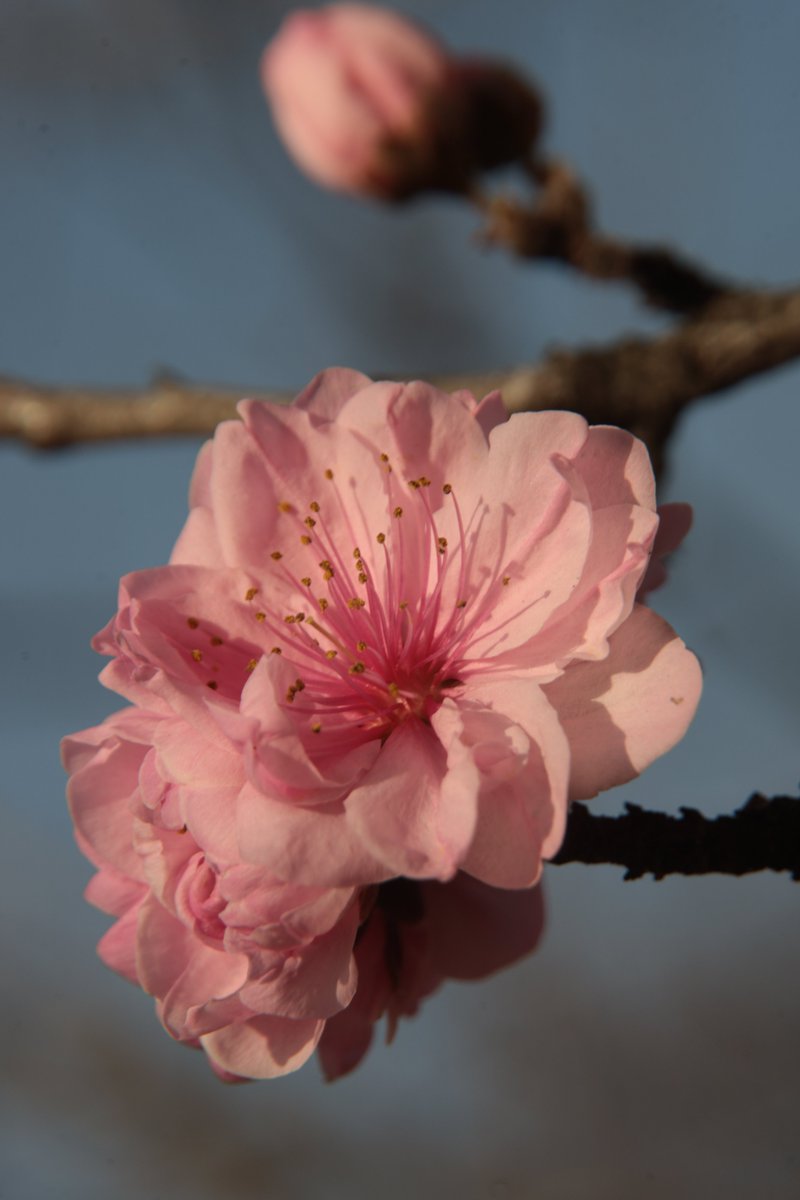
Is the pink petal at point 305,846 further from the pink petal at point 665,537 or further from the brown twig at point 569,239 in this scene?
the brown twig at point 569,239

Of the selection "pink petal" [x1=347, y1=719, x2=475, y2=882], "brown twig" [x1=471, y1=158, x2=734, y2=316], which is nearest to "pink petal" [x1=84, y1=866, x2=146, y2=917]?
"pink petal" [x1=347, y1=719, x2=475, y2=882]

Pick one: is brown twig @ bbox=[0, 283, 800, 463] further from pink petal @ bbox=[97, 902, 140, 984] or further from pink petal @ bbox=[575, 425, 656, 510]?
pink petal @ bbox=[97, 902, 140, 984]

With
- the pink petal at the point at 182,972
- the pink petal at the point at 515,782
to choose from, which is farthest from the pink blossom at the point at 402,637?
the pink petal at the point at 182,972

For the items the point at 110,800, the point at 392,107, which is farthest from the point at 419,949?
the point at 392,107

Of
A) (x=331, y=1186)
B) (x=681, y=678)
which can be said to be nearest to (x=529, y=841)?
(x=681, y=678)

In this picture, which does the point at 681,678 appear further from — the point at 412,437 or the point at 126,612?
the point at 126,612

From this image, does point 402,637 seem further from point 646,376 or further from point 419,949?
point 646,376
